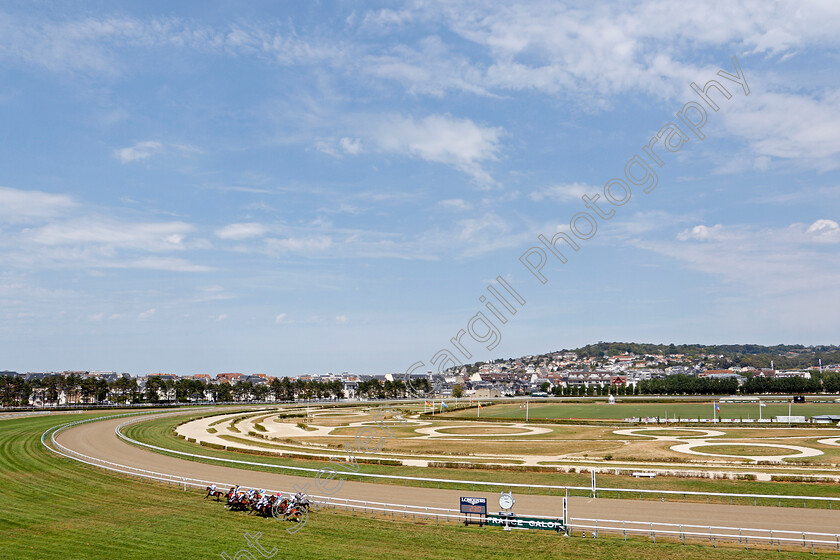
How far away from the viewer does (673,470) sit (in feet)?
139

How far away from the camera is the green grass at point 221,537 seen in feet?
78.8

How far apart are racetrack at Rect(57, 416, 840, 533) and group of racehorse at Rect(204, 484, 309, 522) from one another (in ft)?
16.2

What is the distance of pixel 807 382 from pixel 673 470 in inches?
6374

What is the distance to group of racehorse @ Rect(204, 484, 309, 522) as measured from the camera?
3000 centimetres

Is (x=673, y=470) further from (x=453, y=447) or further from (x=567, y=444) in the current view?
(x=453, y=447)

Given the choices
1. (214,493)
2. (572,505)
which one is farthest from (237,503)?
(572,505)

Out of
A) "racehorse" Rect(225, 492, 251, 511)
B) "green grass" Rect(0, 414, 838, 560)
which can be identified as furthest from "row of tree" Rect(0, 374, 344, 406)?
"racehorse" Rect(225, 492, 251, 511)

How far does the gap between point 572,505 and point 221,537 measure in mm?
17824

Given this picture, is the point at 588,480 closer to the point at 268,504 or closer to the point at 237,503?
the point at 268,504

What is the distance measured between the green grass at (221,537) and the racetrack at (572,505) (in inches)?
A: 148

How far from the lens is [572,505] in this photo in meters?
32.1

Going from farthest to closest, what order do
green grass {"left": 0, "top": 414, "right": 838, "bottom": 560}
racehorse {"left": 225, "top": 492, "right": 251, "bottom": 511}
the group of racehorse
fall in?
racehorse {"left": 225, "top": 492, "right": 251, "bottom": 511}
the group of racehorse
green grass {"left": 0, "top": 414, "right": 838, "bottom": 560}

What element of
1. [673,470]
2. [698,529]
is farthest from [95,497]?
[673,470]

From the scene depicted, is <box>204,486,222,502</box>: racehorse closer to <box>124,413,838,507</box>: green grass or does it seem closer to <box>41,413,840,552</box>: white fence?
<box>41,413,840,552</box>: white fence
